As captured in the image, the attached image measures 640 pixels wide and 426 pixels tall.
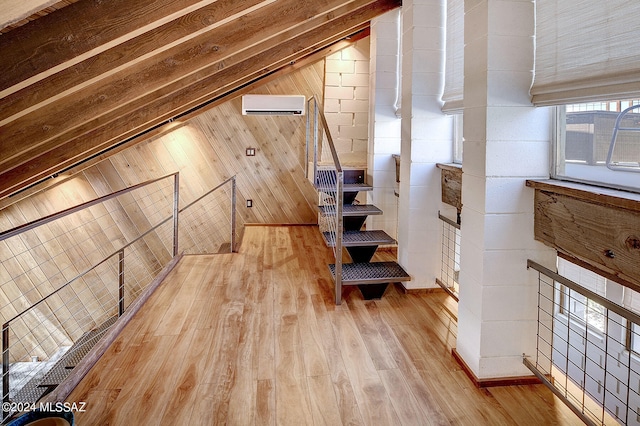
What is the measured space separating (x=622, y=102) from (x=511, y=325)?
3.96ft

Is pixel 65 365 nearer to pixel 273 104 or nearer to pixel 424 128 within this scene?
pixel 424 128

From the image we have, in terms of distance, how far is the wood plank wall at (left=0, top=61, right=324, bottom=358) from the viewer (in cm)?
630

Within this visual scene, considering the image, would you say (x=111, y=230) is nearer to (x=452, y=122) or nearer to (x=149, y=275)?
(x=149, y=275)

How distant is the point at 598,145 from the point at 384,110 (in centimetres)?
308

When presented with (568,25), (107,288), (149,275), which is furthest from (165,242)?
(568,25)

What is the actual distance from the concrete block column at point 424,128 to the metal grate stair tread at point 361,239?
27cm

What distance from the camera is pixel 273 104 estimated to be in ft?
20.9

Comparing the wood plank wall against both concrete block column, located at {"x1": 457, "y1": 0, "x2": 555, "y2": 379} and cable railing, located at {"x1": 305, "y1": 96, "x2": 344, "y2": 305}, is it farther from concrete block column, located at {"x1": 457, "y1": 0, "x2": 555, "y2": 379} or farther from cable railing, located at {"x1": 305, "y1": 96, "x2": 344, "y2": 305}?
concrete block column, located at {"x1": 457, "y1": 0, "x2": 555, "y2": 379}

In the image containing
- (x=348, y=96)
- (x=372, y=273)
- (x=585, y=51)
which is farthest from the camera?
(x=348, y=96)

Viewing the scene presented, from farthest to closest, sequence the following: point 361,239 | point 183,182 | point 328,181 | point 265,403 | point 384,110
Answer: point 183,182 < point 328,181 < point 384,110 < point 361,239 < point 265,403

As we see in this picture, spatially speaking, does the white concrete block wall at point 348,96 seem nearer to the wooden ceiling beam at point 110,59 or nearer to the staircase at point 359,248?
the staircase at point 359,248

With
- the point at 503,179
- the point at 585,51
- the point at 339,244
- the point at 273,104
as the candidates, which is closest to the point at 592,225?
the point at 503,179

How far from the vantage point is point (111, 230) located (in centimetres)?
652

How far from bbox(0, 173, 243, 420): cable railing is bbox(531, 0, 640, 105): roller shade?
4293mm
